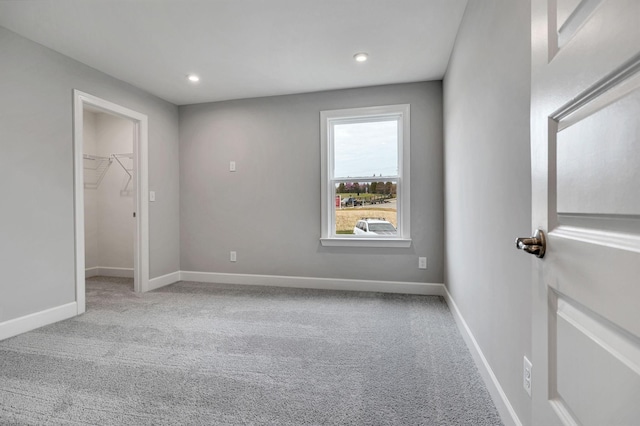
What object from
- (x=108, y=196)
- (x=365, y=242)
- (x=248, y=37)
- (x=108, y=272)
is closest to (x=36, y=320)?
(x=108, y=272)

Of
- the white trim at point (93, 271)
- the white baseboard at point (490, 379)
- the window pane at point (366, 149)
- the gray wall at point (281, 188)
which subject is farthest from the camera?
the white trim at point (93, 271)

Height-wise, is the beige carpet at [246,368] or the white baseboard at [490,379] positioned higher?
the white baseboard at [490,379]

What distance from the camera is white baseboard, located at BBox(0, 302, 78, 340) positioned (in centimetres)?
234

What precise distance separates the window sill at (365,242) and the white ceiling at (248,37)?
5.77 ft

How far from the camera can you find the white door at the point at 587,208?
0.45m

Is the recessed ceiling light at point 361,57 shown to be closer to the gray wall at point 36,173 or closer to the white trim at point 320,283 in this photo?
the white trim at point 320,283

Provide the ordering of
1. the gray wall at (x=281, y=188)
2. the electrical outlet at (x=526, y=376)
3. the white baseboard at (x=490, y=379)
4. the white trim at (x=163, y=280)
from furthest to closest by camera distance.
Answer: the white trim at (x=163, y=280) → the gray wall at (x=281, y=188) → the white baseboard at (x=490, y=379) → the electrical outlet at (x=526, y=376)

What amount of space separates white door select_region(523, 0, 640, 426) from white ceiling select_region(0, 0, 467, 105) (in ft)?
5.99

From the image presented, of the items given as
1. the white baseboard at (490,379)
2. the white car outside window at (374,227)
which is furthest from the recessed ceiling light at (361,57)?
the white baseboard at (490,379)

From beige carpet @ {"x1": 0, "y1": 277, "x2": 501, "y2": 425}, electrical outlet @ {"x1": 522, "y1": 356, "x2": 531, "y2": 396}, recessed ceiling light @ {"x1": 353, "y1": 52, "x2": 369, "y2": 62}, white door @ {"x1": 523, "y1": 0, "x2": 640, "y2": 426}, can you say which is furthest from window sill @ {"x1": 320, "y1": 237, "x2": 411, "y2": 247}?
white door @ {"x1": 523, "y1": 0, "x2": 640, "y2": 426}

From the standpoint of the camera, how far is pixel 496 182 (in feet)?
4.98

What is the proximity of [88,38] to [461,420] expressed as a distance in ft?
11.9

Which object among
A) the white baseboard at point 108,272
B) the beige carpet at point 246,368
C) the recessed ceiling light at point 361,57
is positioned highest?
the recessed ceiling light at point 361,57

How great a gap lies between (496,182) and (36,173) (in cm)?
334
